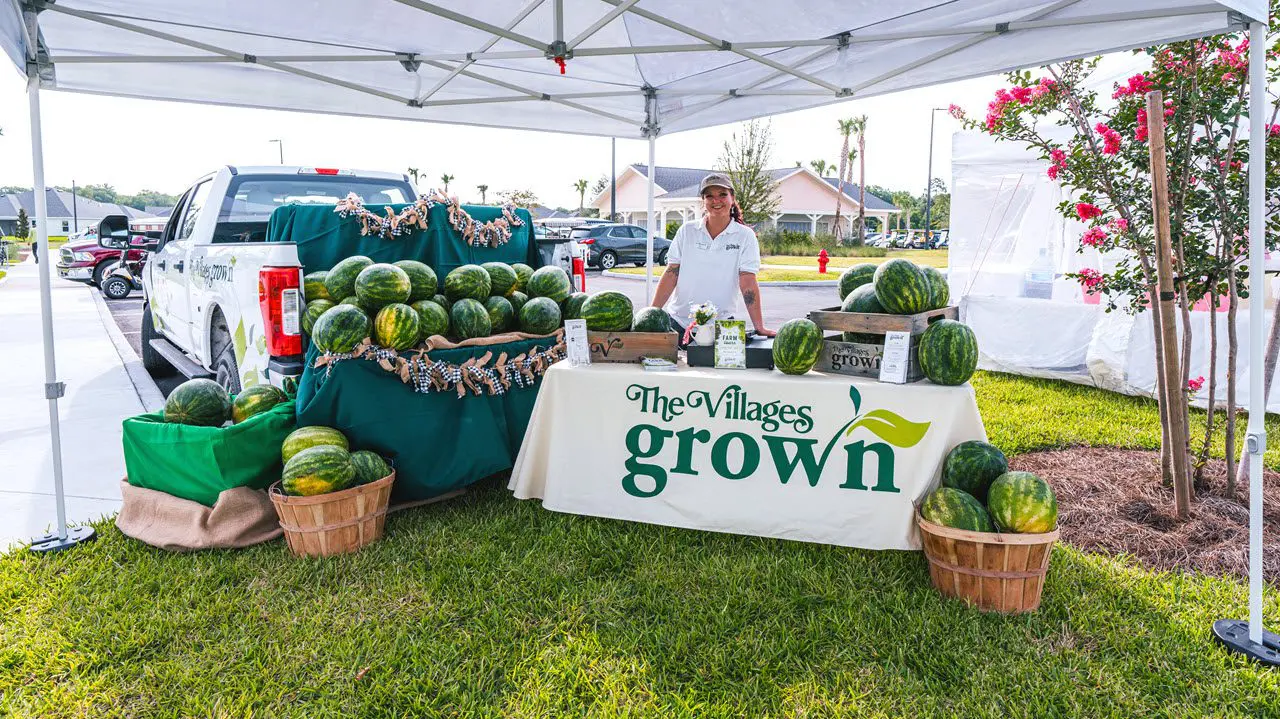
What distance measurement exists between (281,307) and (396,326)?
2.37 feet

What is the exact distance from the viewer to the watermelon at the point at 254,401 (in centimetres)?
414

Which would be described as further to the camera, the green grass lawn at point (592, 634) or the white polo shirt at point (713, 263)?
the white polo shirt at point (713, 263)

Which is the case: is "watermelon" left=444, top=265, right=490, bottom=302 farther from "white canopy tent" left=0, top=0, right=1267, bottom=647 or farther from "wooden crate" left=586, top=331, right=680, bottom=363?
"white canopy tent" left=0, top=0, right=1267, bottom=647

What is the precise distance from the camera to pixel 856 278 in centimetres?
409

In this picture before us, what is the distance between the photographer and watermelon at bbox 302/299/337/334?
4.17 m

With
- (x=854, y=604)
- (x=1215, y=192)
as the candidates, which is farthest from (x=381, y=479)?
(x=1215, y=192)

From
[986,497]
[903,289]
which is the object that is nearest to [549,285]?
[903,289]

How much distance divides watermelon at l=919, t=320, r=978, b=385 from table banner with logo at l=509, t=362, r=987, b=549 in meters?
0.07

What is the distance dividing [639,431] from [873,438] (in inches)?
47.3

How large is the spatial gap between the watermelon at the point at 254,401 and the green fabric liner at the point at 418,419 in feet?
0.97

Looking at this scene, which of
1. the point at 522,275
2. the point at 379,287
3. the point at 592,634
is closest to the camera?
the point at 592,634

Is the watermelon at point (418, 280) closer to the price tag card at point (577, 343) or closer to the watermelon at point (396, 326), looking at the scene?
the watermelon at point (396, 326)

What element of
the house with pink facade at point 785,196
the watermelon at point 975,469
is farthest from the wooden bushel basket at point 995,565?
the house with pink facade at point 785,196

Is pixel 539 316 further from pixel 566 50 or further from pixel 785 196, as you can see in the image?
pixel 785 196
